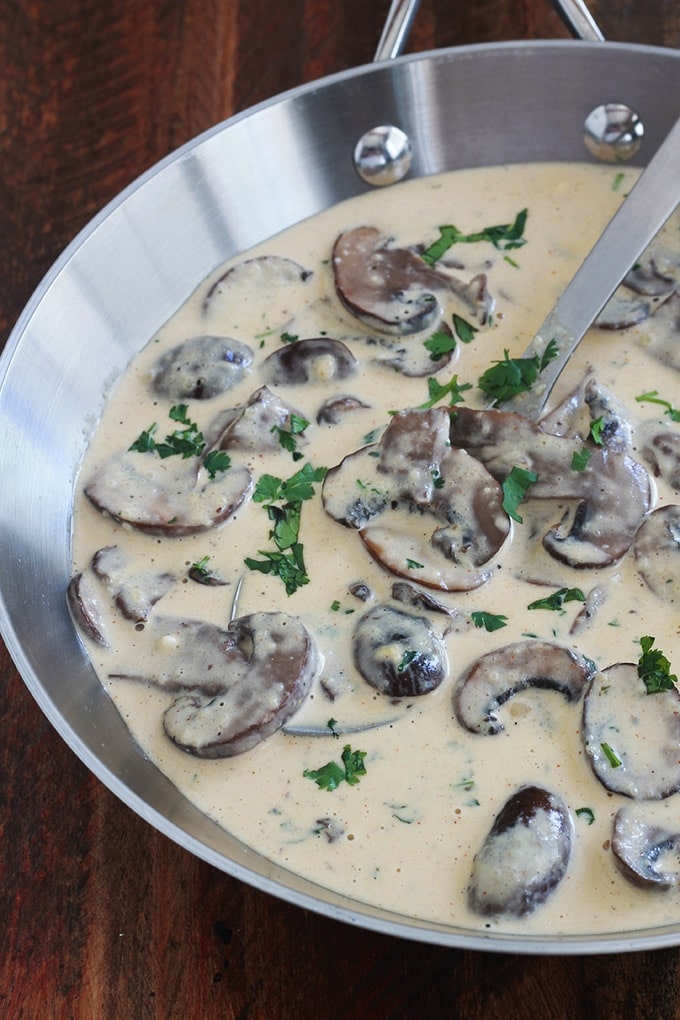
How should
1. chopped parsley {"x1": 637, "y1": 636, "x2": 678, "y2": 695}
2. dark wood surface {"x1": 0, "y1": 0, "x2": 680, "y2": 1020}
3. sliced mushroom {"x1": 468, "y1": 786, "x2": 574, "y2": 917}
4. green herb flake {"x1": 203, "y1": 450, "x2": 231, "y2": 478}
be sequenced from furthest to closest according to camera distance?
green herb flake {"x1": 203, "y1": 450, "x2": 231, "y2": 478} < chopped parsley {"x1": 637, "y1": 636, "x2": 678, "y2": 695} < dark wood surface {"x1": 0, "y1": 0, "x2": 680, "y2": 1020} < sliced mushroom {"x1": 468, "y1": 786, "x2": 574, "y2": 917}

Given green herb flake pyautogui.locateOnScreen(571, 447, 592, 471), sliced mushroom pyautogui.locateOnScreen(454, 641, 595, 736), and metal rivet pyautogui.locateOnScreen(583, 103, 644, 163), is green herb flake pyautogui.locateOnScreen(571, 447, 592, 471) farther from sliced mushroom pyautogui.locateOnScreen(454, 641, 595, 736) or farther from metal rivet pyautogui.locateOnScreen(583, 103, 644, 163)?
metal rivet pyautogui.locateOnScreen(583, 103, 644, 163)

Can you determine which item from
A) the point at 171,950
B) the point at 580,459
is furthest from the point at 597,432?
the point at 171,950

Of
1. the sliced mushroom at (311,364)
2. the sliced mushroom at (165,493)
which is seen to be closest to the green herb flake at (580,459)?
the sliced mushroom at (311,364)

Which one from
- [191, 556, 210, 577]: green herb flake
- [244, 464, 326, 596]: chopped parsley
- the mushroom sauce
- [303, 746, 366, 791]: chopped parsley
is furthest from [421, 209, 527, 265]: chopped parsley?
[303, 746, 366, 791]: chopped parsley

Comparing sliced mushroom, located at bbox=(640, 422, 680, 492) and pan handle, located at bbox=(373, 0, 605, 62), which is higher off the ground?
pan handle, located at bbox=(373, 0, 605, 62)

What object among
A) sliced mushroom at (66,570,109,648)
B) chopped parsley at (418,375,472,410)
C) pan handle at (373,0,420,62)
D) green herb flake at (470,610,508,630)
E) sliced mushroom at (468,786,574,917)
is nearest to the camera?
sliced mushroom at (468,786,574,917)

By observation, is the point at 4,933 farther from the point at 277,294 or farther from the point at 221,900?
the point at 277,294

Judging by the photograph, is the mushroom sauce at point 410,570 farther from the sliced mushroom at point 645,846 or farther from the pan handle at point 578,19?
the pan handle at point 578,19
